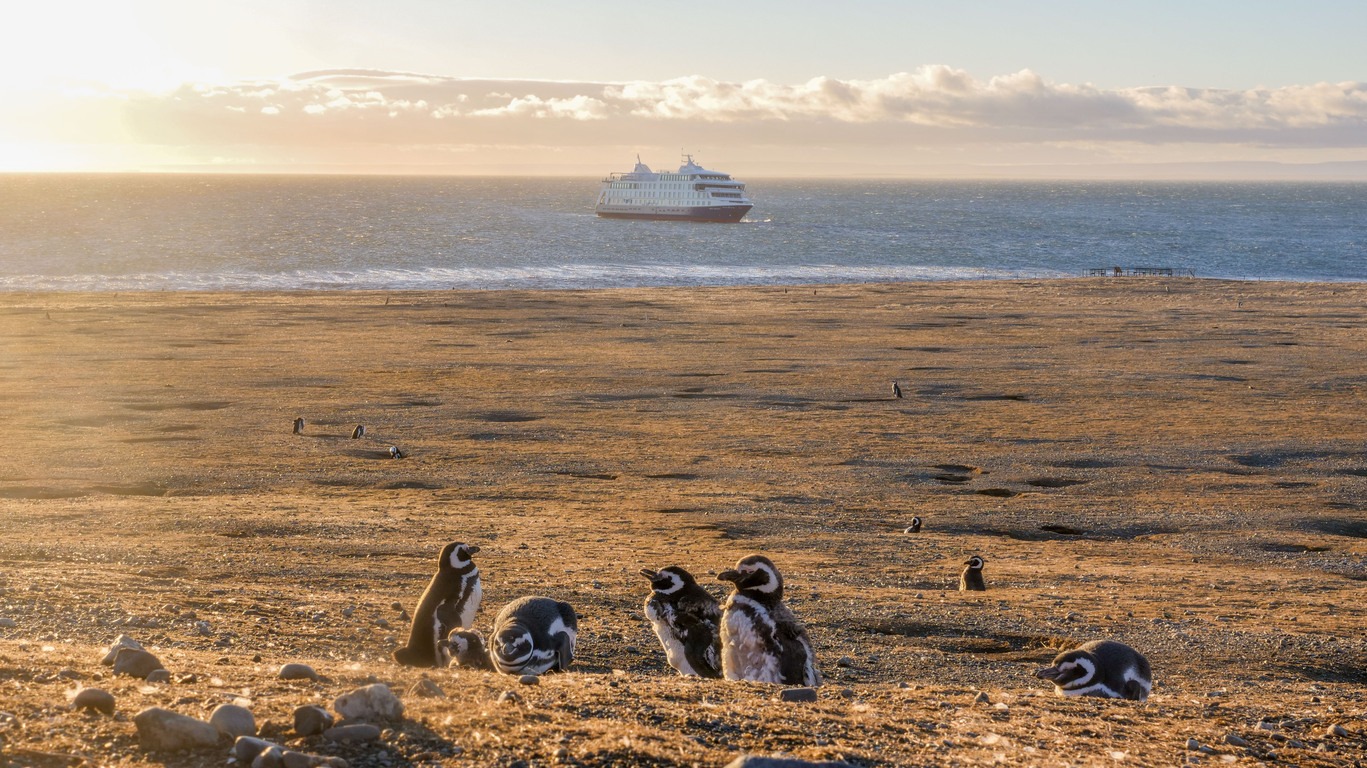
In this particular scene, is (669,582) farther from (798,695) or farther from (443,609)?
(798,695)

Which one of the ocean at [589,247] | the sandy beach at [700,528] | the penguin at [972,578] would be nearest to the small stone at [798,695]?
the sandy beach at [700,528]

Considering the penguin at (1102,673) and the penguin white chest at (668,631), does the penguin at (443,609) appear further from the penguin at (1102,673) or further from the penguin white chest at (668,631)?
the penguin at (1102,673)

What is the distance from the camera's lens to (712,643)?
855 cm

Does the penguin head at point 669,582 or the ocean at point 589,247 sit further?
the ocean at point 589,247

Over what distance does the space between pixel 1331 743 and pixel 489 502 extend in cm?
1124

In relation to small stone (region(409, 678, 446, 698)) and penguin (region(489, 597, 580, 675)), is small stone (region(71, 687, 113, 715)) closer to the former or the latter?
small stone (region(409, 678, 446, 698))

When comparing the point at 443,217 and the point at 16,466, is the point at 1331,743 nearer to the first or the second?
the point at 16,466

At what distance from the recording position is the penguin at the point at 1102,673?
307 inches

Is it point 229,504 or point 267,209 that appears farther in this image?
point 267,209

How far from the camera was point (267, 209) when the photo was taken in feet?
468

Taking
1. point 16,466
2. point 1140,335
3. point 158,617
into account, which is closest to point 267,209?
point 1140,335

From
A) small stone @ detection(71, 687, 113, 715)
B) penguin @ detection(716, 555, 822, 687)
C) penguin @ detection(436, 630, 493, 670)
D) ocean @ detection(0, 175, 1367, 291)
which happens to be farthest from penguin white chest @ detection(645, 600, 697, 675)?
ocean @ detection(0, 175, 1367, 291)

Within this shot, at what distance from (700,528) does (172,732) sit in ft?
32.5

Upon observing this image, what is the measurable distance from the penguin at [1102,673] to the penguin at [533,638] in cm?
314
